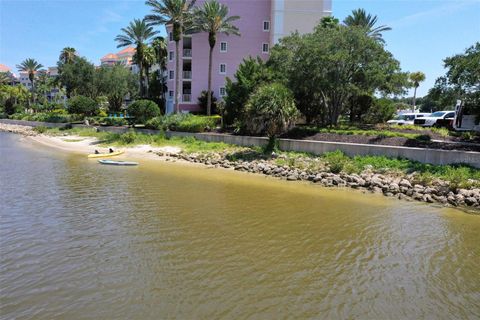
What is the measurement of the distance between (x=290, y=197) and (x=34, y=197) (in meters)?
10.6

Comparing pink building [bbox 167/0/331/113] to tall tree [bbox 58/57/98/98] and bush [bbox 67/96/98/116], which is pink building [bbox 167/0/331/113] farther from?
tall tree [bbox 58/57/98/98]

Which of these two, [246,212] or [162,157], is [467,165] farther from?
[162,157]

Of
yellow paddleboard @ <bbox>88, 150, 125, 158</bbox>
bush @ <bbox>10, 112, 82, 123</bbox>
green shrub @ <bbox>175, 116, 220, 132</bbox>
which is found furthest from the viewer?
bush @ <bbox>10, 112, 82, 123</bbox>

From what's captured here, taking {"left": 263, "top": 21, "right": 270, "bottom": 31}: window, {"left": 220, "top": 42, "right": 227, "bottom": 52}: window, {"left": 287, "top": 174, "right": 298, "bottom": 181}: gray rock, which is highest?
{"left": 263, "top": 21, "right": 270, "bottom": 31}: window

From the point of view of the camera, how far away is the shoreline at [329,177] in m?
16.1

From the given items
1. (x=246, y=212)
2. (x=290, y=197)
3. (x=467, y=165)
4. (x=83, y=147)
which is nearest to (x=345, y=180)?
(x=290, y=197)

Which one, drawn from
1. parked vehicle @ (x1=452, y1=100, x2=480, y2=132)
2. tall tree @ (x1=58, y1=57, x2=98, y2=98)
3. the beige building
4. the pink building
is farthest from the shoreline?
tall tree @ (x1=58, y1=57, x2=98, y2=98)

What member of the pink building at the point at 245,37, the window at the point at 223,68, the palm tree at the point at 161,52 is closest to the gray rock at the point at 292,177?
the pink building at the point at 245,37

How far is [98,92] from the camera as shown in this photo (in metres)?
58.4

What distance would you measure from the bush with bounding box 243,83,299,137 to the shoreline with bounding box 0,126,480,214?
2.35 metres

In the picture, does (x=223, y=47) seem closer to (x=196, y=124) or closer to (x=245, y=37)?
(x=245, y=37)

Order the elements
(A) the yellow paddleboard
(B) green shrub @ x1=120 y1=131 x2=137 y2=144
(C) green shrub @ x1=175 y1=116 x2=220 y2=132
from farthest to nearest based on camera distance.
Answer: (B) green shrub @ x1=120 y1=131 x2=137 y2=144, (C) green shrub @ x1=175 y1=116 x2=220 y2=132, (A) the yellow paddleboard

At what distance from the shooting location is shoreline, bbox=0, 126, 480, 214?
16109mm

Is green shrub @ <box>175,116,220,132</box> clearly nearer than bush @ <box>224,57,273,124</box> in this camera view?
No
